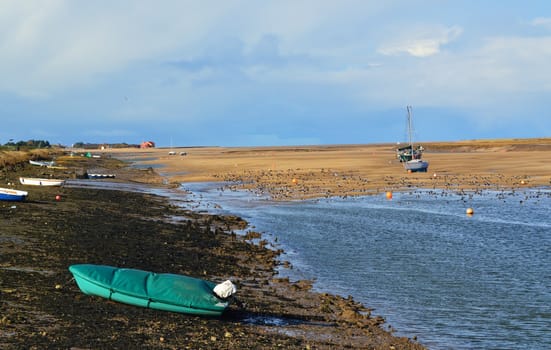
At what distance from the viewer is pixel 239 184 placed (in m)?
68.2

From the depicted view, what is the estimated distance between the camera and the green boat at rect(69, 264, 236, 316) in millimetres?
15656

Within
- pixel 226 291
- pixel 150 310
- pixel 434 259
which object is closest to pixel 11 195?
pixel 150 310

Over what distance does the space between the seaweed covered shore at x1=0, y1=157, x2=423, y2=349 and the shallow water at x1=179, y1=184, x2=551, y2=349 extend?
1490mm

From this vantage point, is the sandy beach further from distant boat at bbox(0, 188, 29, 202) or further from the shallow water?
the shallow water

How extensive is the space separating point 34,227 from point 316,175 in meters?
51.5

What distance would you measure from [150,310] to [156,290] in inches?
20.0

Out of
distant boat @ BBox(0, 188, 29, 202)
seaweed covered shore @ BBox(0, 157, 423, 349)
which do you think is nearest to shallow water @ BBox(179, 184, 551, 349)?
seaweed covered shore @ BBox(0, 157, 423, 349)

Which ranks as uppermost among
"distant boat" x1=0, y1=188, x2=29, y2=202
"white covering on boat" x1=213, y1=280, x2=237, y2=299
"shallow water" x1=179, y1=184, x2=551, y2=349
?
"distant boat" x1=0, y1=188, x2=29, y2=202

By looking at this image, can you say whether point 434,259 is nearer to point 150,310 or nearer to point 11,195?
point 150,310

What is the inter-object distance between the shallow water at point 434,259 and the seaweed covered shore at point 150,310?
→ 149 cm

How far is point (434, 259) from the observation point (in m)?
27.0

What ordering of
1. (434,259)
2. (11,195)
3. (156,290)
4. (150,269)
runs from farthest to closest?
(11,195) < (434,259) < (150,269) < (156,290)

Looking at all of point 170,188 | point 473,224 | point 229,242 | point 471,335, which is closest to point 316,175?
point 170,188

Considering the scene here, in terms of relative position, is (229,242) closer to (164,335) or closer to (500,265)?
(500,265)
